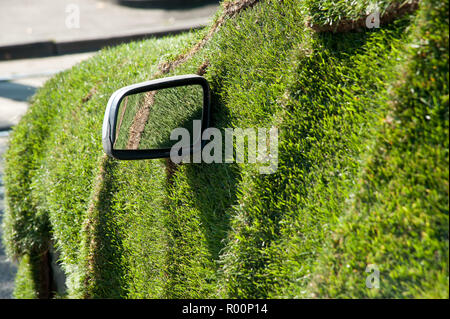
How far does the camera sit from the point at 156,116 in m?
2.78

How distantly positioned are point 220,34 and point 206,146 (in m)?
0.57

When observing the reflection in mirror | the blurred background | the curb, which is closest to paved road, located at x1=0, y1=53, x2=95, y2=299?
the blurred background

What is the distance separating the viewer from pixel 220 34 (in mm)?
2723

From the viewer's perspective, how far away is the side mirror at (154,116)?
252cm

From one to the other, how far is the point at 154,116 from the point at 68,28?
1325 cm

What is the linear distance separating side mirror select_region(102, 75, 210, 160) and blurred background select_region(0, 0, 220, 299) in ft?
30.1

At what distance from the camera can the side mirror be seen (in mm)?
2523

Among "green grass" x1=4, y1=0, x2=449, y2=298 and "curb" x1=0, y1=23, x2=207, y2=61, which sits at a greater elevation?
"curb" x1=0, y1=23, x2=207, y2=61

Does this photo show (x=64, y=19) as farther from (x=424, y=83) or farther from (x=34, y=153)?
(x=424, y=83)

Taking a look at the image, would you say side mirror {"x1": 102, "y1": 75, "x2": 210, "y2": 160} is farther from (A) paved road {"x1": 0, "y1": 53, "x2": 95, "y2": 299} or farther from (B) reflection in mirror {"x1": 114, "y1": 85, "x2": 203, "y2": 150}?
(A) paved road {"x1": 0, "y1": 53, "x2": 95, "y2": 299}

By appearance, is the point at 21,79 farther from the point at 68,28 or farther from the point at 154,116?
the point at 154,116

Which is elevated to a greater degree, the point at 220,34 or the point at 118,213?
the point at 220,34
